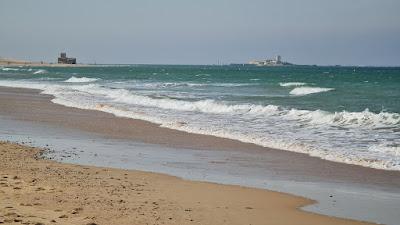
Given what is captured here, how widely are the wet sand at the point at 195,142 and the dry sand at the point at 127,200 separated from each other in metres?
2.10

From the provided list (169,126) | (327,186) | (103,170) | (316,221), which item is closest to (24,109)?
(169,126)

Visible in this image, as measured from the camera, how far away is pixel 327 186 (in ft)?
30.7

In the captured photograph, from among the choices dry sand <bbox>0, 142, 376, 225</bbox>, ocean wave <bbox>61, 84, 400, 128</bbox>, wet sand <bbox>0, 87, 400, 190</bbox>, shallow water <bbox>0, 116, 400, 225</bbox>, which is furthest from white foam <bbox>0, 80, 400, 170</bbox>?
dry sand <bbox>0, 142, 376, 225</bbox>

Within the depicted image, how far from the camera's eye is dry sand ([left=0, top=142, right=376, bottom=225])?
673cm

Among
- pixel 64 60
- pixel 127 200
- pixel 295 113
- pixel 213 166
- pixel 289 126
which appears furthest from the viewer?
pixel 64 60

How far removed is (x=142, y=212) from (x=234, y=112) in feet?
57.9

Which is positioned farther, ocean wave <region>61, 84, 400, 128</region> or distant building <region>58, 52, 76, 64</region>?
distant building <region>58, 52, 76, 64</region>

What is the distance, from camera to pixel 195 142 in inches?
582

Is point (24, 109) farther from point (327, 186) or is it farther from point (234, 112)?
point (327, 186)

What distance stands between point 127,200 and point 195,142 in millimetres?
7113

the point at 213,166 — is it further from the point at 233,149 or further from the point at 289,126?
the point at 289,126

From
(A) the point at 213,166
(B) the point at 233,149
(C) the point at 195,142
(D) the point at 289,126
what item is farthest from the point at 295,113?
(A) the point at 213,166

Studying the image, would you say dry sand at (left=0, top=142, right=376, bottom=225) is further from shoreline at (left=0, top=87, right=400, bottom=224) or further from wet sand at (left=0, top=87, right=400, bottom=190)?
wet sand at (left=0, top=87, right=400, bottom=190)

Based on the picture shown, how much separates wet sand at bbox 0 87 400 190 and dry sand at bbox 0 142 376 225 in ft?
6.90
